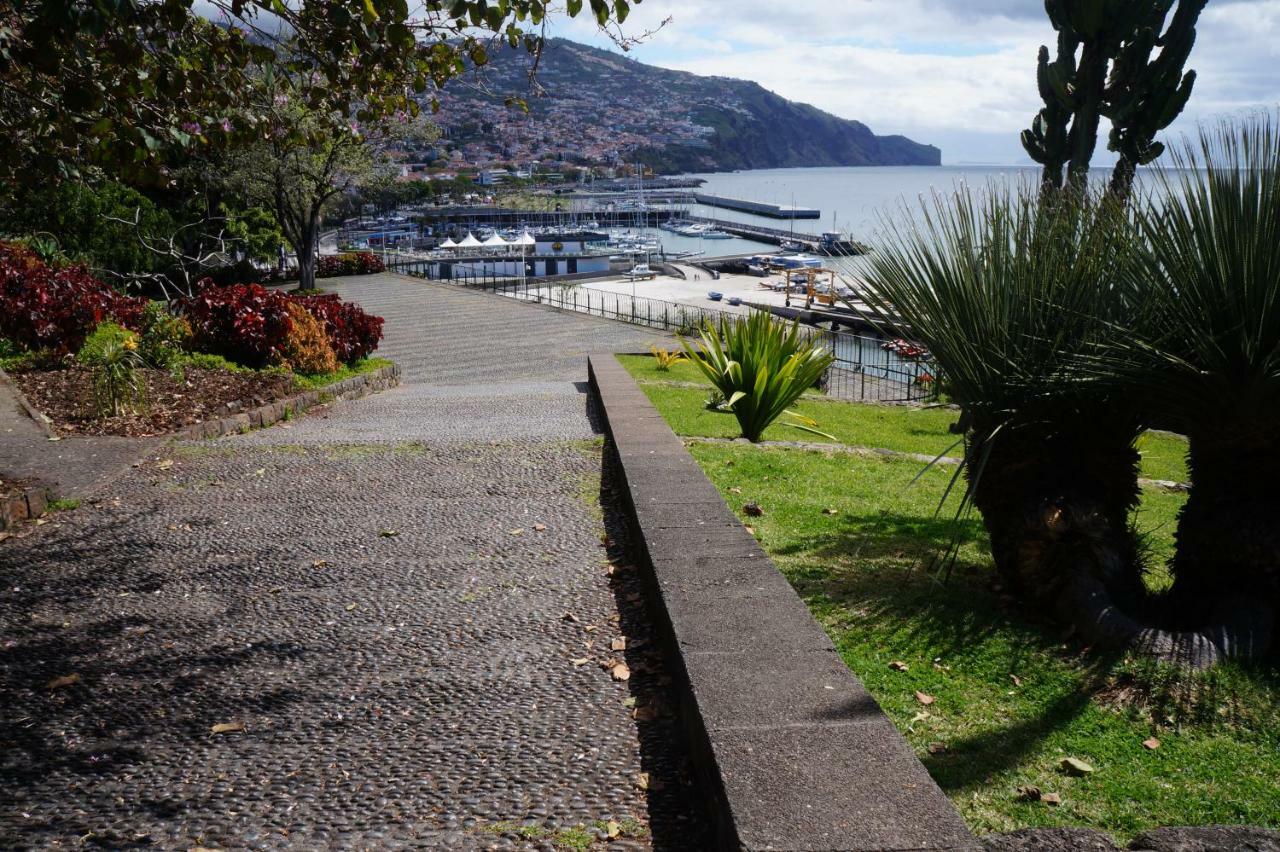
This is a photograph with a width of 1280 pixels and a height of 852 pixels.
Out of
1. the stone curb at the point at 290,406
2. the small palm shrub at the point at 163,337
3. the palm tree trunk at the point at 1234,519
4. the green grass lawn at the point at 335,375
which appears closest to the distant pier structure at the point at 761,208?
the green grass lawn at the point at 335,375

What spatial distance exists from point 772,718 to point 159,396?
845 cm

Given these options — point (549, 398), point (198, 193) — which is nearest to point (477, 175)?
point (198, 193)

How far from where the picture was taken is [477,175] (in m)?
175

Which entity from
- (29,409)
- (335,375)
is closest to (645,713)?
(29,409)

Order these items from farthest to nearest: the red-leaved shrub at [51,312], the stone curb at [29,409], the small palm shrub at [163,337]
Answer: the red-leaved shrub at [51,312] → the small palm shrub at [163,337] → the stone curb at [29,409]

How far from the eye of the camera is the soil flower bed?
A: 8.55 metres

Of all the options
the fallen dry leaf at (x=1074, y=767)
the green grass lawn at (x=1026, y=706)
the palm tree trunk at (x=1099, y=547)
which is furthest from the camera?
the palm tree trunk at (x=1099, y=547)

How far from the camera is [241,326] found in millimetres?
12273

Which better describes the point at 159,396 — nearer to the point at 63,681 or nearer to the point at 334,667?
the point at 63,681

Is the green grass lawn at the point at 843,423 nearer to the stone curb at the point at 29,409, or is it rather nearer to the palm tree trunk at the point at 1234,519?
the palm tree trunk at the point at 1234,519

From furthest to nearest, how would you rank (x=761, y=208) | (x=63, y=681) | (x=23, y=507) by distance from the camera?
1. (x=761, y=208)
2. (x=23, y=507)
3. (x=63, y=681)

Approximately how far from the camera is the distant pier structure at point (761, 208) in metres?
149

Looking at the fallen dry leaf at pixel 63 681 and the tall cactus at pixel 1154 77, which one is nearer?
the fallen dry leaf at pixel 63 681

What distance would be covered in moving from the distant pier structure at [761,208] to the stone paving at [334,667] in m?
138
